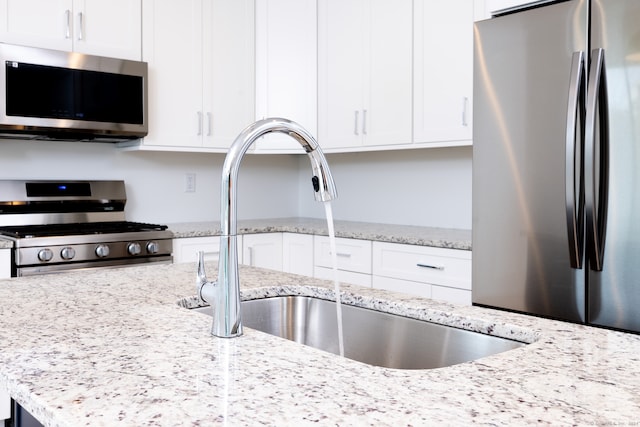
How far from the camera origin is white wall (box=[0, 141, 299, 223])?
331 cm

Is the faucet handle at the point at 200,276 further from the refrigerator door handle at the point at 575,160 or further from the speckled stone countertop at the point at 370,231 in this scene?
the speckled stone countertop at the point at 370,231

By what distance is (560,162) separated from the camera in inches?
86.0

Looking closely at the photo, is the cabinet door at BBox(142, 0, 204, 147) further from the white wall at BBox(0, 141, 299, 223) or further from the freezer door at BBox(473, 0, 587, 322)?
the freezer door at BBox(473, 0, 587, 322)

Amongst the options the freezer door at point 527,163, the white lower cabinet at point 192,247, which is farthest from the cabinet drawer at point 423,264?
the white lower cabinet at point 192,247

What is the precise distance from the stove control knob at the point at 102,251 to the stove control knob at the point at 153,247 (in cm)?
22

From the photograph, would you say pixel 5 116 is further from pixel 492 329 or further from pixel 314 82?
pixel 492 329

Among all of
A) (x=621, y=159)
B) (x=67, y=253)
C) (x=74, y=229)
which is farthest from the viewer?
(x=74, y=229)

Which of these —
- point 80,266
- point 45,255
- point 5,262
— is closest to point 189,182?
point 80,266

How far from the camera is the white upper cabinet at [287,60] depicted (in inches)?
148

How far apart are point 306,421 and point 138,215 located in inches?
127

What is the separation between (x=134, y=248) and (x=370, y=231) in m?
1.21

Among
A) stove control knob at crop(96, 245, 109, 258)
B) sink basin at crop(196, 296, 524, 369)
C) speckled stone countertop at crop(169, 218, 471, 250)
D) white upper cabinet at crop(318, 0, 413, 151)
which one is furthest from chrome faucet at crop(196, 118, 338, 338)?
white upper cabinet at crop(318, 0, 413, 151)

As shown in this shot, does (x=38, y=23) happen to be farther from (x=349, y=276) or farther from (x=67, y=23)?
(x=349, y=276)

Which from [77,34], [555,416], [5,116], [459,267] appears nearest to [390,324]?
[555,416]
